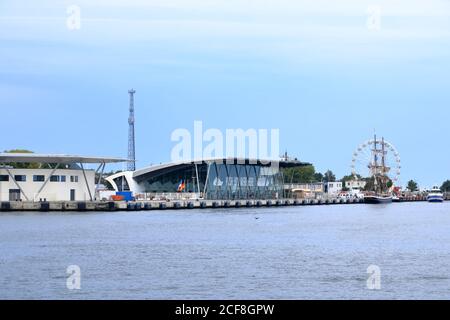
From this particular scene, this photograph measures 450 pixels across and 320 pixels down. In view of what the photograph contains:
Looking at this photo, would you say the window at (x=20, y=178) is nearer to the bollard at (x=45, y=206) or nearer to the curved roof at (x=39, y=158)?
the curved roof at (x=39, y=158)

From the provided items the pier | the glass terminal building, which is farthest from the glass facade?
the pier

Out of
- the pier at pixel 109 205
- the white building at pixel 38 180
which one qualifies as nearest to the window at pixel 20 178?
the white building at pixel 38 180

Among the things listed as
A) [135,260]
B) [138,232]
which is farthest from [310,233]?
[135,260]

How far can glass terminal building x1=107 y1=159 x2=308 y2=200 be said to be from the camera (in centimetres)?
17362

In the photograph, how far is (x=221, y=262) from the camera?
1948 inches

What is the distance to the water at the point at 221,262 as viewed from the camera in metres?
38.8

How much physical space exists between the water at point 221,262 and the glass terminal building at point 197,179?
306 feet

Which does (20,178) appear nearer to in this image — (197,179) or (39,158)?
(39,158)

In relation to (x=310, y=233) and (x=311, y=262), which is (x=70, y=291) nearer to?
(x=311, y=262)

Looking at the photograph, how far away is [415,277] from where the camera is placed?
43.4 m

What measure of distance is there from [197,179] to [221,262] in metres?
124

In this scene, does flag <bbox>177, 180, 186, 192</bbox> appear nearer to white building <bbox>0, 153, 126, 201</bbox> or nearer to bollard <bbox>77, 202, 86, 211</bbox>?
white building <bbox>0, 153, 126, 201</bbox>

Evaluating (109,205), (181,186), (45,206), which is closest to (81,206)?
(45,206)

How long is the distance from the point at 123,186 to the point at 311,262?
12547 centimetres
